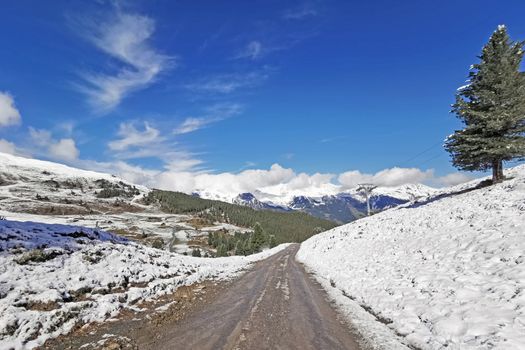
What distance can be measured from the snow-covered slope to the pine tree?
918 centimetres

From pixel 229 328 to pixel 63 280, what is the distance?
723cm

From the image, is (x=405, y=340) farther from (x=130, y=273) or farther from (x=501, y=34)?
(x=501, y=34)

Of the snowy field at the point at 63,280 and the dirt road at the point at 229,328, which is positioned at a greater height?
the snowy field at the point at 63,280

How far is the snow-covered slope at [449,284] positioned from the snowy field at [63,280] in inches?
357

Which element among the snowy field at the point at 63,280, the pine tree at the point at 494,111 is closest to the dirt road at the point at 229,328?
the snowy field at the point at 63,280

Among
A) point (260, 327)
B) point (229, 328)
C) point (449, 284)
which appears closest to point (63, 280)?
point (229, 328)

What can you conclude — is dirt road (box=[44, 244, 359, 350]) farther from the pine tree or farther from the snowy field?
the pine tree

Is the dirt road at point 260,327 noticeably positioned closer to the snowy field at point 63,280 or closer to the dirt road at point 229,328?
the dirt road at point 229,328

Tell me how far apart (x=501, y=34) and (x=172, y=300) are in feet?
122

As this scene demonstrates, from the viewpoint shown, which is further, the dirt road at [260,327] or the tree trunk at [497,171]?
the tree trunk at [497,171]

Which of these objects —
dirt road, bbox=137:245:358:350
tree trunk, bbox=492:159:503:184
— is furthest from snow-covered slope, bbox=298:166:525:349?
tree trunk, bbox=492:159:503:184

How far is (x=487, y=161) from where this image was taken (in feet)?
102

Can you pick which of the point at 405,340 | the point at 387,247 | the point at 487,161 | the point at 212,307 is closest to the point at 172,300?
the point at 212,307

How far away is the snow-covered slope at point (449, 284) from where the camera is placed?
840 centimetres
